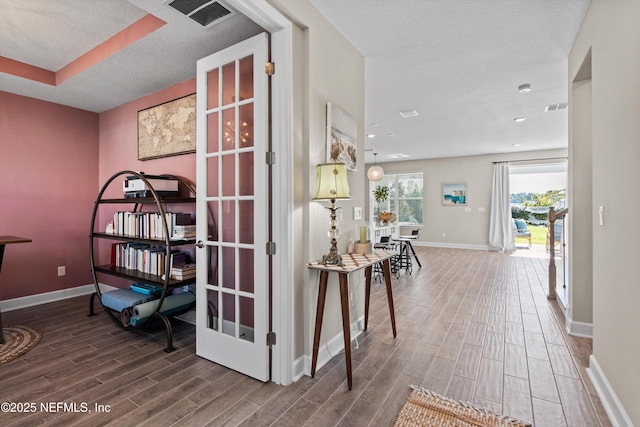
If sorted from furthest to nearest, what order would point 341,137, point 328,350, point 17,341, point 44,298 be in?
1. point 44,298
2. point 17,341
3. point 341,137
4. point 328,350

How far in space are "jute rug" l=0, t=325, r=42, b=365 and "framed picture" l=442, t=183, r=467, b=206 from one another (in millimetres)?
8911

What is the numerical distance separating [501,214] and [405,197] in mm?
2732

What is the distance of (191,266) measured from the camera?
289cm

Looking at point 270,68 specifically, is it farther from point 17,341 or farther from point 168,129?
point 17,341

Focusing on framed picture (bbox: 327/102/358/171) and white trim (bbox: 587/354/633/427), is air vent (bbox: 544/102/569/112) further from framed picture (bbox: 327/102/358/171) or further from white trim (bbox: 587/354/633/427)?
white trim (bbox: 587/354/633/427)

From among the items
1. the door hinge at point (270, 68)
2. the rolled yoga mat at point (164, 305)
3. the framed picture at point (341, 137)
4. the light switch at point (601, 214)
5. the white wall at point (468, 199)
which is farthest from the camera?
the white wall at point (468, 199)

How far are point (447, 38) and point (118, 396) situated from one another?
359 centimetres

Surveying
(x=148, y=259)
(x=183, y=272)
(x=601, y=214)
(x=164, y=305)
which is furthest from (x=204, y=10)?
(x=601, y=214)

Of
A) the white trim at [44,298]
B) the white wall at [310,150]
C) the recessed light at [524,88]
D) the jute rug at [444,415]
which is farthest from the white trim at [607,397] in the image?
the white trim at [44,298]

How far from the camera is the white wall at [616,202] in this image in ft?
4.86

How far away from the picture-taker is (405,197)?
987cm

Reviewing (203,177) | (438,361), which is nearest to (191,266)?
(203,177)

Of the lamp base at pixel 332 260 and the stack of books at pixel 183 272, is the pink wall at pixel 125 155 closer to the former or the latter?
the stack of books at pixel 183 272

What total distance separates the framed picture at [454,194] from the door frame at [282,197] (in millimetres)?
7931
